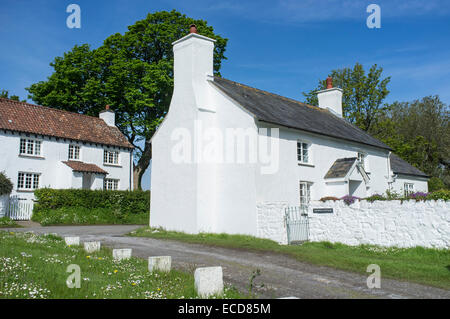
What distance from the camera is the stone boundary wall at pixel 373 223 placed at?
13219mm

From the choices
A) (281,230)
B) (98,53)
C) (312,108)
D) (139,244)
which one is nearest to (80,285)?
(139,244)

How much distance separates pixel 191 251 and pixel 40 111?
24.0m

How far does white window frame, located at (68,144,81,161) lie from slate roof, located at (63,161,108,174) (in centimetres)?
60

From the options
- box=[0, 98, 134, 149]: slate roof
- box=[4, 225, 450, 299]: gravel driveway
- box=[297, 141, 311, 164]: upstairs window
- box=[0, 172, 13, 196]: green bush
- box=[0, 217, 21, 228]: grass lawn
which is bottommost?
box=[4, 225, 450, 299]: gravel driveway

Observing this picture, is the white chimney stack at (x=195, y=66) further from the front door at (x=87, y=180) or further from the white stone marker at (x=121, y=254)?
the front door at (x=87, y=180)

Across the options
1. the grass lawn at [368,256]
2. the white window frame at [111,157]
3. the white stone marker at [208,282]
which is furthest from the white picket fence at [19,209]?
the white stone marker at [208,282]

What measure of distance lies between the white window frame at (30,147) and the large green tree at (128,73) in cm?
881

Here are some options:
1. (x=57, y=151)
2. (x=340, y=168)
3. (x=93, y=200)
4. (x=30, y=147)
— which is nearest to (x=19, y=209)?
(x=93, y=200)

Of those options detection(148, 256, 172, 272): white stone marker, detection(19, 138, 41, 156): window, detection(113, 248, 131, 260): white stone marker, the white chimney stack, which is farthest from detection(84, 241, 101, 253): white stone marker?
detection(19, 138, 41, 156): window

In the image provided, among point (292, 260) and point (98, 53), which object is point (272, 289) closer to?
point (292, 260)

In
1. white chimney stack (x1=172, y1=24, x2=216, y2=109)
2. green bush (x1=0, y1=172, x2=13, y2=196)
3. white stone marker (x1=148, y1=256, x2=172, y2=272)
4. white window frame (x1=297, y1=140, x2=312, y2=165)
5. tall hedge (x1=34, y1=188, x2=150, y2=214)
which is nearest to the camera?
white stone marker (x1=148, y1=256, x2=172, y2=272)

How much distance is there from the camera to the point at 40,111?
31.1 meters

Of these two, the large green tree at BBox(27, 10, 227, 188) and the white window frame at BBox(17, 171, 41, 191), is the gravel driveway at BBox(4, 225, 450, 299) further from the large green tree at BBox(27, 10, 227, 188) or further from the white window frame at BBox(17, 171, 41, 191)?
the large green tree at BBox(27, 10, 227, 188)

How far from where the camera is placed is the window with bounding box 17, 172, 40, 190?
28.3 meters
